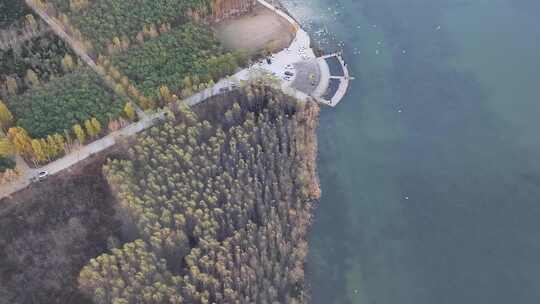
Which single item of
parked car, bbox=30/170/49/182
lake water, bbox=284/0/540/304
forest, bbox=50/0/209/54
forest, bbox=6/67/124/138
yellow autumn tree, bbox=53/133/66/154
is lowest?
lake water, bbox=284/0/540/304

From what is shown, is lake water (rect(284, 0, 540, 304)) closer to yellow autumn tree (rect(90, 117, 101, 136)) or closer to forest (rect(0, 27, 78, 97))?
yellow autumn tree (rect(90, 117, 101, 136))

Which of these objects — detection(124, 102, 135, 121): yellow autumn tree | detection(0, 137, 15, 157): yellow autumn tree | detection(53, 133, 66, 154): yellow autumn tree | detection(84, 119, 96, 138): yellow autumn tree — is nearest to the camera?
detection(0, 137, 15, 157): yellow autumn tree

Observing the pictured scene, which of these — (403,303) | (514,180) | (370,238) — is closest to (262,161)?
(370,238)

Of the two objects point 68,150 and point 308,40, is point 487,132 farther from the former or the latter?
point 68,150

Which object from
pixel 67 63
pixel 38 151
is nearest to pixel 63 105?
pixel 67 63

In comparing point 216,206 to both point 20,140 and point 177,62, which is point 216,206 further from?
point 177,62

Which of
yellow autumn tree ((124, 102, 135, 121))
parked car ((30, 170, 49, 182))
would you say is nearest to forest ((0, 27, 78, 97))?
yellow autumn tree ((124, 102, 135, 121))

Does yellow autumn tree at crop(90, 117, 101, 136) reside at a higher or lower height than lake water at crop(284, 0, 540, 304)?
higher
